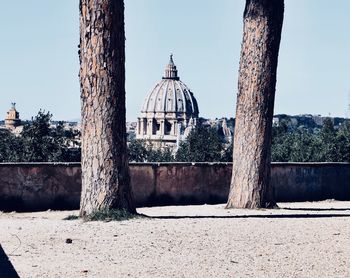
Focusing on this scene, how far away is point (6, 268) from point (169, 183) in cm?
1020

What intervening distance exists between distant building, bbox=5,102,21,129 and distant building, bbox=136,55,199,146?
32.1 m

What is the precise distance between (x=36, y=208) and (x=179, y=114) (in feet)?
454

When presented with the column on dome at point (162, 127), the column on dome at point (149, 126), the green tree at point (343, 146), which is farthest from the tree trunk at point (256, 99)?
the column on dome at point (149, 126)

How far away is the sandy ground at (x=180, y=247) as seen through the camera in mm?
7684

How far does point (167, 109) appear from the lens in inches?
6083

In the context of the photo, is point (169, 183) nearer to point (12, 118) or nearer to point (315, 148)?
point (315, 148)

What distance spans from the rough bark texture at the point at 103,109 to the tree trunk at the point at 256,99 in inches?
140

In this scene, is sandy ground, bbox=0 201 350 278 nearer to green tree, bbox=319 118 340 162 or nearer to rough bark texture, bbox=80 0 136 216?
rough bark texture, bbox=80 0 136 216

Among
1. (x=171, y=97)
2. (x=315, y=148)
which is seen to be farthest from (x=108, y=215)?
(x=171, y=97)

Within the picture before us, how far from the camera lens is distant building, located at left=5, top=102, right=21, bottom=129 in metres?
120

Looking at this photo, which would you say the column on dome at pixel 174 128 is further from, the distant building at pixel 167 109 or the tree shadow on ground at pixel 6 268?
the tree shadow on ground at pixel 6 268

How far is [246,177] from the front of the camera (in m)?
14.5

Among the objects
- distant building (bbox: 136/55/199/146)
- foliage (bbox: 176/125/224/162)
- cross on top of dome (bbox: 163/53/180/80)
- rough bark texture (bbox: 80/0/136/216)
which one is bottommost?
foliage (bbox: 176/125/224/162)

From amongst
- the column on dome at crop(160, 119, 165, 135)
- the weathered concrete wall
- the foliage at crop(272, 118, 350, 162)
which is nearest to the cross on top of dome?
the column on dome at crop(160, 119, 165, 135)
